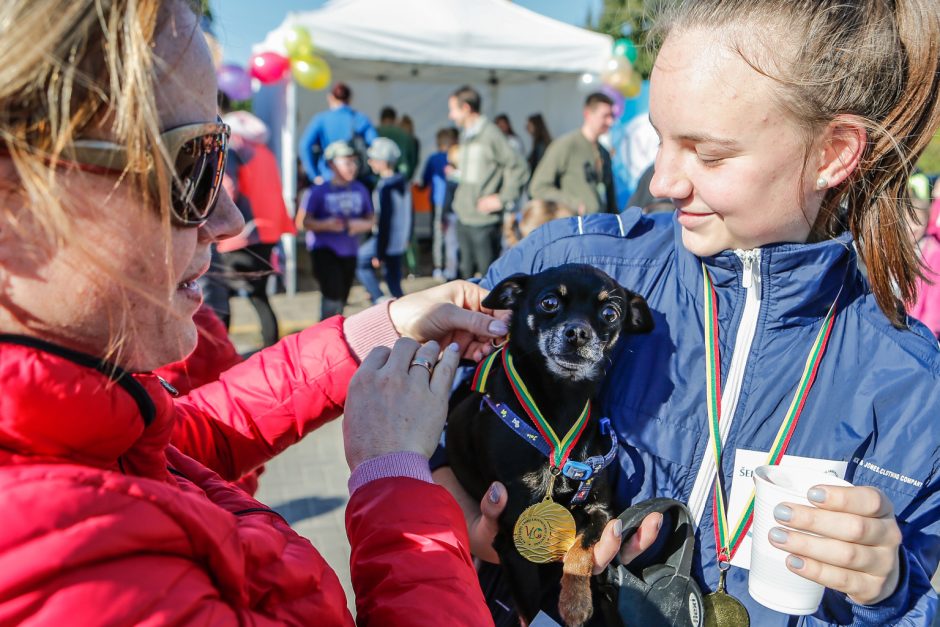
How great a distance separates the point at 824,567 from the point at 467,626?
756mm

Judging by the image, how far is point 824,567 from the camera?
1.29 metres

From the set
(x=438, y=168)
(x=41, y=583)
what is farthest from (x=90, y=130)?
(x=438, y=168)

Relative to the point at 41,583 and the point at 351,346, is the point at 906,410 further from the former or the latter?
the point at 41,583

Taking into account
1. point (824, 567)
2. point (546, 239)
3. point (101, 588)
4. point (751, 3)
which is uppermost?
point (751, 3)

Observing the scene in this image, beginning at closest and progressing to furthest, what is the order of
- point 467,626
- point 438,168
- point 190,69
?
point 190,69, point 467,626, point 438,168

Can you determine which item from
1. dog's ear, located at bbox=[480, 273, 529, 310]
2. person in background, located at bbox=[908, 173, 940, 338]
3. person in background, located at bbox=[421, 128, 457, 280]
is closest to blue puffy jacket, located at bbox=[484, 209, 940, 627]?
dog's ear, located at bbox=[480, 273, 529, 310]

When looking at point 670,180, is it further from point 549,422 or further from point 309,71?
point 309,71

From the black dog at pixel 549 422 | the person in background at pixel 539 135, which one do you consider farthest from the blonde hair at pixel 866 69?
the person in background at pixel 539 135

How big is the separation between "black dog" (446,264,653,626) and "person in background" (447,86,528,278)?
654 cm

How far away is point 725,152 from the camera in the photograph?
137 centimetres

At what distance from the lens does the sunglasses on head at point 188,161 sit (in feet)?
2.53

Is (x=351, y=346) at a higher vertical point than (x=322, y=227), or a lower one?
higher

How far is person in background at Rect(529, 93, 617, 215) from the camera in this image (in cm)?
729

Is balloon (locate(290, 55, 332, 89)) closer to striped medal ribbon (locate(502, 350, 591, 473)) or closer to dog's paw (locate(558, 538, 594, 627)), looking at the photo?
striped medal ribbon (locate(502, 350, 591, 473))
